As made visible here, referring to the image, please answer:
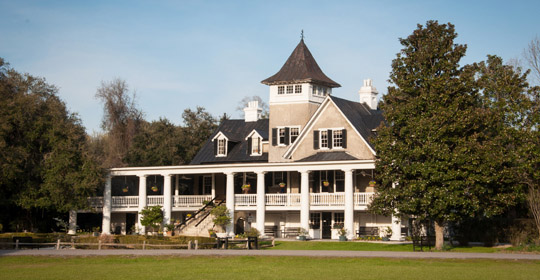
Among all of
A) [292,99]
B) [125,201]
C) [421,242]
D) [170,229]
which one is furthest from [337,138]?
[125,201]

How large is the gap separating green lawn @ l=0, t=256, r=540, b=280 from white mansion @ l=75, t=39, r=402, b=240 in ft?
48.9

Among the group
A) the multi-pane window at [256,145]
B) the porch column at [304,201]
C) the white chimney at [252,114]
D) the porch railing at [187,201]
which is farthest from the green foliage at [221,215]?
the white chimney at [252,114]

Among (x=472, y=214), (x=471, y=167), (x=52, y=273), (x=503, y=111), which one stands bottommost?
(x=52, y=273)

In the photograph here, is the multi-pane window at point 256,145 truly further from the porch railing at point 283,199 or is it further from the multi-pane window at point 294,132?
the porch railing at point 283,199

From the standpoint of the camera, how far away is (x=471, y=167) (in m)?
34.0

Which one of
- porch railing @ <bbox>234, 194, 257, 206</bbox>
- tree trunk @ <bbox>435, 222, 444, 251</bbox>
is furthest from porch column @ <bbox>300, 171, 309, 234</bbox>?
tree trunk @ <bbox>435, 222, 444, 251</bbox>

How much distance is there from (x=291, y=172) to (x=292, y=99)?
5.24 metres

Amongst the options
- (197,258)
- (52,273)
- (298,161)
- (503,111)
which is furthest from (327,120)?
(52,273)

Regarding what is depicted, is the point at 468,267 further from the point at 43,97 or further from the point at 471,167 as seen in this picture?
the point at 43,97

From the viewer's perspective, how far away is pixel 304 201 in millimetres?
45750

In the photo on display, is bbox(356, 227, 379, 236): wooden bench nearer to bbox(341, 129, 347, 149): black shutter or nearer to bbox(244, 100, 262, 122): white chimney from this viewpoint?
bbox(341, 129, 347, 149): black shutter

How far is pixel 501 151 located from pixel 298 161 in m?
15.9

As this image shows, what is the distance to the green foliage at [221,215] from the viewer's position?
4639cm

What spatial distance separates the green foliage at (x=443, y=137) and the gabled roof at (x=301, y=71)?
1420 cm
